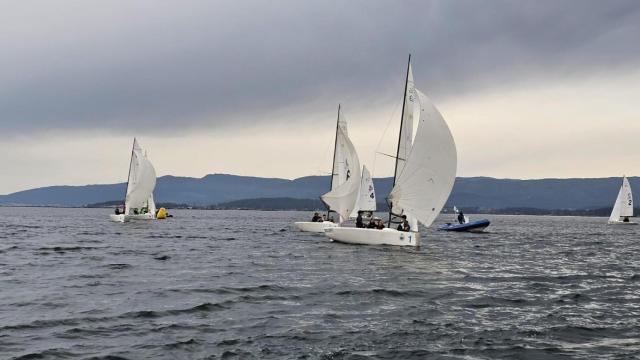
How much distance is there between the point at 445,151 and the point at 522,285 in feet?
50.7

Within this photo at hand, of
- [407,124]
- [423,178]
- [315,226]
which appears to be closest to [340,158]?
[315,226]

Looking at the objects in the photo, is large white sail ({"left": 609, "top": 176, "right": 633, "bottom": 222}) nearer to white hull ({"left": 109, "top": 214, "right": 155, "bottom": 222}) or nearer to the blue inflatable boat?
the blue inflatable boat

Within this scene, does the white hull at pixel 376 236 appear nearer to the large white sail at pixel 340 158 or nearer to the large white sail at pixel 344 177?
the large white sail at pixel 344 177

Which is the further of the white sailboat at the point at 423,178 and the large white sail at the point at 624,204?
the large white sail at the point at 624,204

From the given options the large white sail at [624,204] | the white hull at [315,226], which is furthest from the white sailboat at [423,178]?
the large white sail at [624,204]


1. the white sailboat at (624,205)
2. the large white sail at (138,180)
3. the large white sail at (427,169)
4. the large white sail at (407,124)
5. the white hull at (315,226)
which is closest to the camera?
the large white sail at (427,169)

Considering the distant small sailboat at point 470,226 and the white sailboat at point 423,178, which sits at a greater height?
the white sailboat at point 423,178

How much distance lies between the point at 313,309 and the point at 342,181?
44958 millimetres

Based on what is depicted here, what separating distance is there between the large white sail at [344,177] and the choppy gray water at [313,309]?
25.1 meters

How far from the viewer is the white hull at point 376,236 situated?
129 ft

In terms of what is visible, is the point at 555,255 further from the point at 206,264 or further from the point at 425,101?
the point at 206,264

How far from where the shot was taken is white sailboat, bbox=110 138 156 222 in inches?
3364

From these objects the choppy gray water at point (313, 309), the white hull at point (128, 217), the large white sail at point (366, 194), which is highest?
the large white sail at point (366, 194)

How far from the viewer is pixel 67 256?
114 ft
